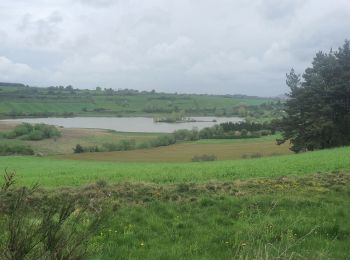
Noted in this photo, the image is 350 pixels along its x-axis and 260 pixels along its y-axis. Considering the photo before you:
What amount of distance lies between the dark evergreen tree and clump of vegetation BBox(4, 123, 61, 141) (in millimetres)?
56181

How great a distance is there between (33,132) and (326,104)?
2489 inches

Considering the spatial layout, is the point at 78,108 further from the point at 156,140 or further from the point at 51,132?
the point at 156,140

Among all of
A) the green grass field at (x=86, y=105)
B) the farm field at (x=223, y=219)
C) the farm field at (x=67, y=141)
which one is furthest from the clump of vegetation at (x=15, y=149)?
the green grass field at (x=86, y=105)

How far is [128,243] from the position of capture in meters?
8.45

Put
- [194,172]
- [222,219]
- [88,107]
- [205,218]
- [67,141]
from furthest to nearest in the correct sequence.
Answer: [88,107]
[67,141]
[194,172]
[205,218]
[222,219]

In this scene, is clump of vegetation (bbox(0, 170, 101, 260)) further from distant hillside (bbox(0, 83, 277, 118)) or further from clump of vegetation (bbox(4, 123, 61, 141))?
distant hillside (bbox(0, 83, 277, 118))

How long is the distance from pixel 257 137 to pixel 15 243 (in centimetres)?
8778

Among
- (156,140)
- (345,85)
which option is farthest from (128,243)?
(156,140)

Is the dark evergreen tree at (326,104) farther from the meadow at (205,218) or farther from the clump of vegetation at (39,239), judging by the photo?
the clump of vegetation at (39,239)

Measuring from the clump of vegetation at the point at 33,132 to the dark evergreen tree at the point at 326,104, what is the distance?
56181 mm

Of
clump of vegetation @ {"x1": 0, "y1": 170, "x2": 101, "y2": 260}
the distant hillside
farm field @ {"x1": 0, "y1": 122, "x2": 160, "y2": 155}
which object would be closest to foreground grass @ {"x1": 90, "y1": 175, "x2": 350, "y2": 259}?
clump of vegetation @ {"x1": 0, "y1": 170, "x2": 101, "y2": 260}

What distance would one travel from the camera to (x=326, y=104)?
51719 millimetres

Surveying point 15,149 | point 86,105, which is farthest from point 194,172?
point 86,105

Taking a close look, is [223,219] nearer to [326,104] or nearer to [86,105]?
[326,104]
